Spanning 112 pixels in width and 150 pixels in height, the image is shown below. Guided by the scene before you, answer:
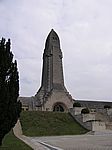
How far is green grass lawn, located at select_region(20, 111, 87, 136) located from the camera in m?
36.8

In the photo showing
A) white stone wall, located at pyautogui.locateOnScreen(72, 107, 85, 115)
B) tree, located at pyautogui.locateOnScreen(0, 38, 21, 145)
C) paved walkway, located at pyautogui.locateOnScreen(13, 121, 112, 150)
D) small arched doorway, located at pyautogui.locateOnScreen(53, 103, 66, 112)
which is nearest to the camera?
tree, located at pyautogui.locateOnScreen(0, 38, 21, 145)

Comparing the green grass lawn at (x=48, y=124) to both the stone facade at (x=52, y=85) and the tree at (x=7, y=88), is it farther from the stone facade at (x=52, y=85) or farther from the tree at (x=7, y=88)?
the stone facade at (x=52, y=85)

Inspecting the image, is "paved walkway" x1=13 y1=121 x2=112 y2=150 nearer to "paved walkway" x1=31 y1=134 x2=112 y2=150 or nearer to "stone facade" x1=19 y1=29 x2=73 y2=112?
"paved walkway" x1=31 y1=134 x2=112 y2=150

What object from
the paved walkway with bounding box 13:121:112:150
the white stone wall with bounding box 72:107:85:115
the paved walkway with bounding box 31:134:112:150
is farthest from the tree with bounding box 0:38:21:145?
the white stone wall with bounding box 72:107:85:115

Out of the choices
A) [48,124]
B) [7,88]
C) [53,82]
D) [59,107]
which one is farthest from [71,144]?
[53,82]

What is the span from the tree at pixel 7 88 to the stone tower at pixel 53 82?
2082 inches

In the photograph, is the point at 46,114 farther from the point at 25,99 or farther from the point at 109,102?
the point at 109,102

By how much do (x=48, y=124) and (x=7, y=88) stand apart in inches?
1066

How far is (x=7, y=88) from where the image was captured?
14.5 metres

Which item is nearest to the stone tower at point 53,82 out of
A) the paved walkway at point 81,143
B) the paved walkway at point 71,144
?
the paved walkway at point 71,144

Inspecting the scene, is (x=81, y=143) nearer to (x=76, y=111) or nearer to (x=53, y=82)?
(x=76, y=111)

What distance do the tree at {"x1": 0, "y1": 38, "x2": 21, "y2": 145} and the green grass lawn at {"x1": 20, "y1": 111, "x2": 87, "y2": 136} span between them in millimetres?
20191

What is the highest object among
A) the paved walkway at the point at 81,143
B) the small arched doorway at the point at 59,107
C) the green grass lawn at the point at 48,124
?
the small arched doorway at the point at 59,107

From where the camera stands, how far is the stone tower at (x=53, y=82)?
232 ft
